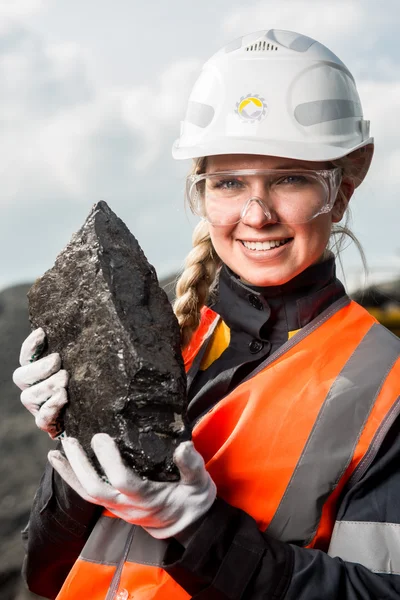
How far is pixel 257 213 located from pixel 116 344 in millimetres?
665

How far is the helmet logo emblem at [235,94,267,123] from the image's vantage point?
2445 millimetres

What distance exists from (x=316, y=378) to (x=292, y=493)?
398 millimetres

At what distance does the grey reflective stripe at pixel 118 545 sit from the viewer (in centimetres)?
222

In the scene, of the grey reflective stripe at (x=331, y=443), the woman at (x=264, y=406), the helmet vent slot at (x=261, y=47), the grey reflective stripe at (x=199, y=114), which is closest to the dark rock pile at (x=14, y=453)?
the grey reflective stripe at (x=199, y=114)

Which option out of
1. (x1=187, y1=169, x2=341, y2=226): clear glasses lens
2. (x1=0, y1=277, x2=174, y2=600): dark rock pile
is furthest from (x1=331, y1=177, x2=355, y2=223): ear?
(x1=0, y1=277, x2=174, y2=600): dark rock pile

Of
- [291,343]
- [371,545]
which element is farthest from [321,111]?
[371,545]

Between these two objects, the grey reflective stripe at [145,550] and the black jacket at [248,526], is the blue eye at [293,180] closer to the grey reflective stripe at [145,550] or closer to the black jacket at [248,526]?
the black jacket at [248,526]

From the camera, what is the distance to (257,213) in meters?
2.33

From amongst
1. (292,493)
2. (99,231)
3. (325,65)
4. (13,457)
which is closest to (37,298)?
(99,231)

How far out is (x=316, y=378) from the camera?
7.70 ft

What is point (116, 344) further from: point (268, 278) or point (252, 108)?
point (252, 108)

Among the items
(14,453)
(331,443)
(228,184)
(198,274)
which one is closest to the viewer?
(331,443)

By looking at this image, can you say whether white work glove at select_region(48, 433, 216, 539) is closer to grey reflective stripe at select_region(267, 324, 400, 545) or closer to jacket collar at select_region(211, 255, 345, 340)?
grey reflective stripe at select_region(267, 324, 400, 545)

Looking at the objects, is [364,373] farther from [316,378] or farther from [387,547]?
[387,547]
